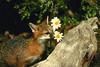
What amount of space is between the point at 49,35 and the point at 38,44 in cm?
33

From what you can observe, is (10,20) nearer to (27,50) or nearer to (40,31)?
(27,50)

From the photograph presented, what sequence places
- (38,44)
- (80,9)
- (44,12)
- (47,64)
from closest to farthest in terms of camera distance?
(47,64)
(38,44)
(44,12)
(80,9)

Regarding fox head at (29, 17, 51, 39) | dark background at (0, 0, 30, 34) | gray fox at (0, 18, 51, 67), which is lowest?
dark background at (0, 0, 30, 34)

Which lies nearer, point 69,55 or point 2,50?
point 69,55

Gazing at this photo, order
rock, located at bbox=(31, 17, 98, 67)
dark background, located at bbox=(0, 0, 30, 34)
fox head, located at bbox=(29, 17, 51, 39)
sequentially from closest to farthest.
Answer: rock, located at bbox=(31, 17, 98, 67), fox head, located at bbox=(29, 17, 51, 39), dark background, located at bbox=(0, 0, 30, 34)

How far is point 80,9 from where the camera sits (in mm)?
10922

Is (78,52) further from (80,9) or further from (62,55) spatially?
(80,9)

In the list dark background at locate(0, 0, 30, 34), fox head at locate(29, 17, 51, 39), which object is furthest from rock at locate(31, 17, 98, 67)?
dark background at locate(0, 0, 30, 34)

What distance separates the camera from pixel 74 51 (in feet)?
25.3

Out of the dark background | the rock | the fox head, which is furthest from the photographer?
the dark background

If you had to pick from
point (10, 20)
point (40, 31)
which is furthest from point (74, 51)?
point (10, 20)

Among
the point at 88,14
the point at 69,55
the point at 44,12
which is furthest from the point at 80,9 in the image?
the point at 69,55

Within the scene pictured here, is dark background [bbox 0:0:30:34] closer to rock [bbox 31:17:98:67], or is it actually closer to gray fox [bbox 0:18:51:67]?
gray fox [bbox 0:18:51:67]

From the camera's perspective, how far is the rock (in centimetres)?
764
